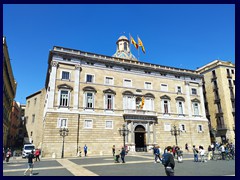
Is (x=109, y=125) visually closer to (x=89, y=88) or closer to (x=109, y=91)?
(x=109, y=91)

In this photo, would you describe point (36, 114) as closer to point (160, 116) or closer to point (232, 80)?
point (160, 116)

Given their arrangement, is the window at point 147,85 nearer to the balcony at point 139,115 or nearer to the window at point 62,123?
the balcony at point 139,115

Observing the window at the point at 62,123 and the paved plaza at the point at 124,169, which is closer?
the paved plaza at the point at 124,169

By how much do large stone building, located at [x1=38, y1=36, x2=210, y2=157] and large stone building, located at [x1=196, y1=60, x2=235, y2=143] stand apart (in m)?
7.38

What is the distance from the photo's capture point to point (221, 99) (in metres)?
41.7

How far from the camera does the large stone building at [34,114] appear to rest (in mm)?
40725

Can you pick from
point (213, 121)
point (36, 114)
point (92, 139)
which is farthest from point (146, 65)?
point (36, 114)

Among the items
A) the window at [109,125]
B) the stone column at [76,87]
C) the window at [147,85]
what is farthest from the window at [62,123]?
the window at [147,85]

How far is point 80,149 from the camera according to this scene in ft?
85.8

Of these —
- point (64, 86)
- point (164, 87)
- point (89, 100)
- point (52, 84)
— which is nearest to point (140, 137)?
point (164, 87)

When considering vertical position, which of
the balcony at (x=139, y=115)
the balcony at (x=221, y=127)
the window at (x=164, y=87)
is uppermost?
the window at (x=164, y=87)

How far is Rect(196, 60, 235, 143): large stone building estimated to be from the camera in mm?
40125

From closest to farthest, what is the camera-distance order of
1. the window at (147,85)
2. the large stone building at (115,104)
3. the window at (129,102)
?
the large stone building at (115,104), the window at (129,102), the window at (147,85)

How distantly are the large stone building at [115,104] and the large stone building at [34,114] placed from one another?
409 inches
